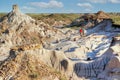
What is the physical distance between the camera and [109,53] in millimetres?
29641

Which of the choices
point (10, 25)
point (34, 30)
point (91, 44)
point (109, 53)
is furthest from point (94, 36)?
point (109, 53)

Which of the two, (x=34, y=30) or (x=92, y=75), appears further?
(x=34, y=30)

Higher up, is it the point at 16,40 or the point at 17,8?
the point at 17,8

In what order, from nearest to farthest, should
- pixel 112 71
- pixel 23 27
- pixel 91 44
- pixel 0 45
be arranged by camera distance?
pixel 112 71, pixel 91 44, pixel 0 45, pixel 23 27

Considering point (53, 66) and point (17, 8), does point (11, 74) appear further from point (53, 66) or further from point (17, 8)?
point (17, 8)

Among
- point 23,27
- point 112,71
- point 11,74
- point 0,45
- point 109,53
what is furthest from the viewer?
point 23,27

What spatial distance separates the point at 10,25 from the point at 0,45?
301 inches

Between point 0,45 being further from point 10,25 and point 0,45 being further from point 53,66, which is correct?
point 53,66

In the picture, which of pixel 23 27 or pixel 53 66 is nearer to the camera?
pixel 53 66

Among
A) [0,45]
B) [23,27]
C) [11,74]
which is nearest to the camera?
[11,74]

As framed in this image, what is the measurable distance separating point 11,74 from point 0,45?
2638 cm

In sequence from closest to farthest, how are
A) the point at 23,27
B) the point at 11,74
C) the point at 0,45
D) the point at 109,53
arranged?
1. the point at 11,74
2. the point at 109,53
3. the point at 0,45
4. the point at 23,27

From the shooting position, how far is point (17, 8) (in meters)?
58.7

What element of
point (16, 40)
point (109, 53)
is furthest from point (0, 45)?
point (109, 53)
